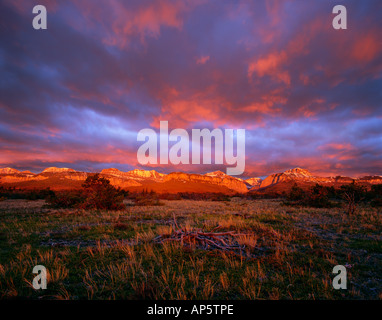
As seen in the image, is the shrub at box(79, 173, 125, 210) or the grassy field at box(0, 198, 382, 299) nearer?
the grassy field at box(0, 198, 382, 299)

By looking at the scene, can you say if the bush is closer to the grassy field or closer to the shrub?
the shrub

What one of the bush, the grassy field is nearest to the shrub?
the bush

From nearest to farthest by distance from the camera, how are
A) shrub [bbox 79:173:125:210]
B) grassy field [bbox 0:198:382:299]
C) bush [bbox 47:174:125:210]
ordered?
1. grassy field [bbox 0:198:382:299]
2. shrub [bbox 79:173:125:210]
3. bush [bbox 47:174:125:210]

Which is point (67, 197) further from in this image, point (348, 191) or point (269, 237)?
point (348, 191)

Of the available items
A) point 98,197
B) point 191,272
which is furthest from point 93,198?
point 191,272

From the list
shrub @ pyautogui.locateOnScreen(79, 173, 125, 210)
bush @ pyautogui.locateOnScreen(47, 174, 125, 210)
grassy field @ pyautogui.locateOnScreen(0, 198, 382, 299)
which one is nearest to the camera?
grassy field @ pyautogui.locateOnScreen(0, 198, 382, 299)

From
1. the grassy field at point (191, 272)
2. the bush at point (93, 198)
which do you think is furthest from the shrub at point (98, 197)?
the grassy field at point (191, 272)

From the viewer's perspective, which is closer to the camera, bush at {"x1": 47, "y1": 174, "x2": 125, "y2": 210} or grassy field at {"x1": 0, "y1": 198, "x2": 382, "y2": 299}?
grassy field at {"x1": 0, "y1": 198, "x2": 382, "y2": 299}

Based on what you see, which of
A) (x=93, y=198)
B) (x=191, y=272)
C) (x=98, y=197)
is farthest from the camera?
(x=98, y=197)

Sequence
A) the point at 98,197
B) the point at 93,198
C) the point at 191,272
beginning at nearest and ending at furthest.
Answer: the point at 191,272 < the point at 93,198 < the point at 98,197

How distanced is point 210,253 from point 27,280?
4936mm

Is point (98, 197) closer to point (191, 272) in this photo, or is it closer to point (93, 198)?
point (93, 198)

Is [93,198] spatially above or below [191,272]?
below
